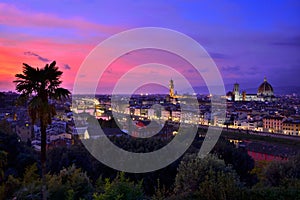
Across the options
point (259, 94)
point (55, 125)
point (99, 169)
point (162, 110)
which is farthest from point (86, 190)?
point (259, 94)

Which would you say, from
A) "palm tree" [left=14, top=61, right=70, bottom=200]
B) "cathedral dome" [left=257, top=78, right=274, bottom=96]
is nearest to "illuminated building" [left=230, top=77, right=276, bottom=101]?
"cathedral dome" [left=257, top=78, right=274, bottom=96]

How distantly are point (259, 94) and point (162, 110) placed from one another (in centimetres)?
5587

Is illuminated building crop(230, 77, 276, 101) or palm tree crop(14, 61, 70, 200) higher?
illuminated building crop(230, 77, 276, 101)

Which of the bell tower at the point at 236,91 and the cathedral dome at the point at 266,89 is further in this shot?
the bell tower at the point at 236,91

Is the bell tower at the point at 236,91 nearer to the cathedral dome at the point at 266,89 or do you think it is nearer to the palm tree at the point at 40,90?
the cathedral dome at the point at 266,89

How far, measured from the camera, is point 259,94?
111 meters

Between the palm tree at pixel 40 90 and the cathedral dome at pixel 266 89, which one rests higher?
the cathedral dome at pixel 266 89

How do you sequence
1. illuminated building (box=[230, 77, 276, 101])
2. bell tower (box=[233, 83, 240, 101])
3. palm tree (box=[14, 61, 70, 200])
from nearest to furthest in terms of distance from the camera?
palm tree (box=[14, 61, 70, 200])
illuminated building (box=[230, 77, 276, 101])
bell tower (box=[233, 83, 240, 101])

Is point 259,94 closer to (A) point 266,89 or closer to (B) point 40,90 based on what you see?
(A) point 266,89

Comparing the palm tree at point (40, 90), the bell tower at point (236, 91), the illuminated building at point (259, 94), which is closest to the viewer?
the palm tree at point (40, 90)

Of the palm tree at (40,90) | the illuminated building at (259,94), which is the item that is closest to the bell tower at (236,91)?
the illuminated building at (259,94)

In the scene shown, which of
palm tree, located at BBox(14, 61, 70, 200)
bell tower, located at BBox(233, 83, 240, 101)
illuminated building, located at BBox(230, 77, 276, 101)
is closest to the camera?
palm tree, located at BBox(14, 61, 70, 200)

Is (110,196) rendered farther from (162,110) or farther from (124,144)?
(162,110)

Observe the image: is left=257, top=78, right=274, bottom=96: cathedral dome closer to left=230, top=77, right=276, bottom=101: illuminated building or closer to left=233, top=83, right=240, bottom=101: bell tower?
left=230, top=77, right=276, bottom=101: illuminated building
